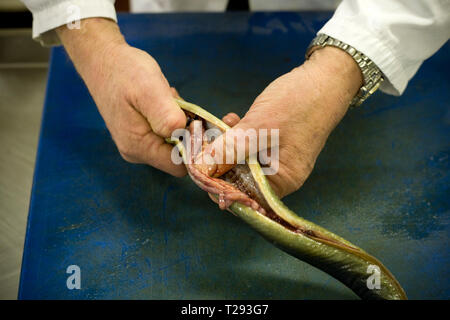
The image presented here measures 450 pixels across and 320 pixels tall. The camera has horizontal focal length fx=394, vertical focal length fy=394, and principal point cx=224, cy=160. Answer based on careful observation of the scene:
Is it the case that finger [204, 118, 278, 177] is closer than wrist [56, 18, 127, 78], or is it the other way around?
finger [204, 118, 278, 177]

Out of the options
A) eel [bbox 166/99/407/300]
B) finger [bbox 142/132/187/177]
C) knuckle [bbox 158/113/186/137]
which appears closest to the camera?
eel [bbox 166/99/407/300]

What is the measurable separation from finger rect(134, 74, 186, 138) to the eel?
86 millimetres

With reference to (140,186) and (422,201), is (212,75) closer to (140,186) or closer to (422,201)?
(140,186)

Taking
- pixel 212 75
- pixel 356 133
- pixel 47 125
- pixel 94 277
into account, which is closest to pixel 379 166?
pixel 356 133

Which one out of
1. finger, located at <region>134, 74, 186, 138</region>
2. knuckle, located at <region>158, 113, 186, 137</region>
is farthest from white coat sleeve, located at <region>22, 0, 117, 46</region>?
knuckle, located at <region>158, 113, 186, 137</region>

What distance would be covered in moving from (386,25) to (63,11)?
3.03 feet

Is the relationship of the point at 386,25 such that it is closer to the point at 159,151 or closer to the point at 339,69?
the point at 339,69

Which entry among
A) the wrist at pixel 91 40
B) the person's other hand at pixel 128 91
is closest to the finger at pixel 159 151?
the person's other hand at pixel 128 91

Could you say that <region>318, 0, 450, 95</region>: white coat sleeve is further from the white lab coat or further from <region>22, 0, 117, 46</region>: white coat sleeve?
<region>22, 0, 117, 46</region>: white coat sleeve

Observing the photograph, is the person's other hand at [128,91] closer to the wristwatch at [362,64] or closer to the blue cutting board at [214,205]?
the blue cutting board at [214,205]

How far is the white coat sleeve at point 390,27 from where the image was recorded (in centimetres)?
104

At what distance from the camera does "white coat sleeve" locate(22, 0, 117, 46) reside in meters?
1.17
